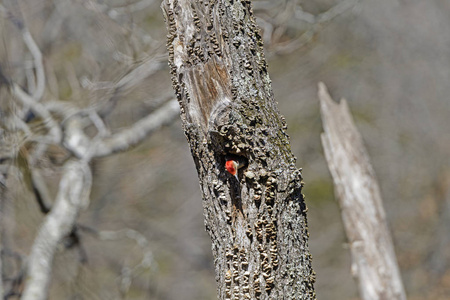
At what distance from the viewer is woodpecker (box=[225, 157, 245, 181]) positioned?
1.43 meters

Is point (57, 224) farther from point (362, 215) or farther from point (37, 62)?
point (362, 215)

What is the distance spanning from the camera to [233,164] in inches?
56.2

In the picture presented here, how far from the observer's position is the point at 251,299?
1472 millimetres

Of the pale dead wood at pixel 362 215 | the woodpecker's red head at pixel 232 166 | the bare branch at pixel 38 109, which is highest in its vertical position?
the bare branch at pixel 38 109

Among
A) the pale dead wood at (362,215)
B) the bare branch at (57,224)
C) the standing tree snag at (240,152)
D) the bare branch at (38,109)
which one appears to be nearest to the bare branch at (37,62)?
the bare branch at (38,109)

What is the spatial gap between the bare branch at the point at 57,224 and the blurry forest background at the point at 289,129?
0.31ft

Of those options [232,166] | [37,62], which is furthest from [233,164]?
[37,62]

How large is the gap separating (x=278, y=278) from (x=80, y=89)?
9.63ft

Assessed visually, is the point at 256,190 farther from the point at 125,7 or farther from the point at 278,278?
the point at 125,7

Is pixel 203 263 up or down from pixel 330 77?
down

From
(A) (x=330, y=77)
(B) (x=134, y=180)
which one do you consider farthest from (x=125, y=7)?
(A) (x=330, y=77)

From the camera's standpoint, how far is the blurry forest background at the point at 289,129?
4.08m

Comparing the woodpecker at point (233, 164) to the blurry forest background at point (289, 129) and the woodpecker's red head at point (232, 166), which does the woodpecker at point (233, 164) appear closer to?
the woodpecker's red head at point (232, 166)

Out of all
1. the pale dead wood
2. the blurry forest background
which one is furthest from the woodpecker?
the blurry forest background
